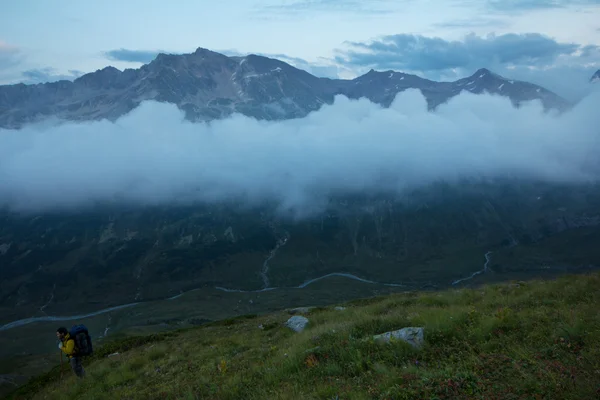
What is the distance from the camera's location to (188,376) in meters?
15.9

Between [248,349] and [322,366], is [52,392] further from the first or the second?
[322,366]

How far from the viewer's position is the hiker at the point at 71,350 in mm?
20203

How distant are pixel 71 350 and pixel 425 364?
18167mm

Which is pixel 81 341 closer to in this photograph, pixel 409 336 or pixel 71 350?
pixel 71 350

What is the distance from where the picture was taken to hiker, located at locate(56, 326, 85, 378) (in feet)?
66.3

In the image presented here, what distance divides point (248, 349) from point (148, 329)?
167237 mm

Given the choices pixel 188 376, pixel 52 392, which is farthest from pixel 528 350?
pixel 52 392

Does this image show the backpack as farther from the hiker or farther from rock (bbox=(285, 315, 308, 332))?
rock (bbox=(285, 315, 308, 332))

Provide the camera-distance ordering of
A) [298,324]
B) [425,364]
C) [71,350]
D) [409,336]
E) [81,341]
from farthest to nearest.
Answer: [298,324]
[81,341]
[71,350]
[409,336]
[425,364]

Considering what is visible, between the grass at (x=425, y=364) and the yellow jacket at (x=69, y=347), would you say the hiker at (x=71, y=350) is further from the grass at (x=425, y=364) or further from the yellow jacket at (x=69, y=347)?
the grass at (x=425, y=364)

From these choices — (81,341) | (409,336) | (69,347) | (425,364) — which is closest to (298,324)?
(81,341)

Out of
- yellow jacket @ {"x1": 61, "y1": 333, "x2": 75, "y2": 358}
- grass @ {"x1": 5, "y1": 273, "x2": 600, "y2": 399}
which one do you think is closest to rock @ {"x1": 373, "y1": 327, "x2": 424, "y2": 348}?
grass @ {"x1": 5, "y1": 273, "x2": 600, "y2": 399}

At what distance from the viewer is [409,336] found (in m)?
13.2

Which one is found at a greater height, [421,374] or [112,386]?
[421,374]
